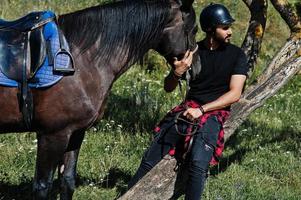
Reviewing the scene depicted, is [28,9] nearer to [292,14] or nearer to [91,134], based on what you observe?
[91,134]

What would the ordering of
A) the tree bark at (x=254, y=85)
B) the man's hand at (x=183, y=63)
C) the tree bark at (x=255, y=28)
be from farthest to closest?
the tree bark at (x=255, y=28) < the tree bark at (x=254, y=85) < the man's hand at (x=183, y=63)

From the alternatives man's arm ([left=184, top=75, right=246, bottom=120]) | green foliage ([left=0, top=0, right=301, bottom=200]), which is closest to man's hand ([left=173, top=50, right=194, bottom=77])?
man's arm ([left=184, top=75, right=246, bottom=120])

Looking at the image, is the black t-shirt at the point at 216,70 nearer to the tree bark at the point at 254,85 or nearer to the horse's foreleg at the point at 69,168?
the tree bark at the point at 254,85

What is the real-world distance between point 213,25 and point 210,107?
664mm

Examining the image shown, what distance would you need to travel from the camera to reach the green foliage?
20.3 feet

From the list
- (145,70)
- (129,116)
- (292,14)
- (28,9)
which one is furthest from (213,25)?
(28,9)

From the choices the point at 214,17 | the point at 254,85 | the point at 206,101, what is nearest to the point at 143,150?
the point at 254,85

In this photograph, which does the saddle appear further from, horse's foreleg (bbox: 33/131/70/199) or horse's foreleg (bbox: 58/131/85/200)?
horse's foreleg (bbox: 58/131/85/200)

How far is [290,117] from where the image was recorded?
9203mm

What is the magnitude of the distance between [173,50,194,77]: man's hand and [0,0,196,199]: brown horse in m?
0.05

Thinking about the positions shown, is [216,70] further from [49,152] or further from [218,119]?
[49,152]

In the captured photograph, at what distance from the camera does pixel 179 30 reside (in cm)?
491

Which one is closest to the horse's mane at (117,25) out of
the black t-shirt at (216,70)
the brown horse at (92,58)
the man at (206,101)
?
the brown horse at (92,58)

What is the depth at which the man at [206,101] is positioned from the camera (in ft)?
16.6
